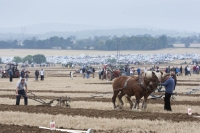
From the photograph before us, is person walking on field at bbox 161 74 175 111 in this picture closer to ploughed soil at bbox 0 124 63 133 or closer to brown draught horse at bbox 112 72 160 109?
brown draught horse at bbox 112 72 160 109

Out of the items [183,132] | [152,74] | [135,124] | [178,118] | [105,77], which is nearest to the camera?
[183,132]

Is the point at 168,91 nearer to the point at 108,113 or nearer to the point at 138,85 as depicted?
the point at 138,85

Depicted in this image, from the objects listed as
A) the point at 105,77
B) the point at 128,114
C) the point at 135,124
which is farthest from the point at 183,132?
the point at 105,77

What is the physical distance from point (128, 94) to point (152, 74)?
4.83 feet

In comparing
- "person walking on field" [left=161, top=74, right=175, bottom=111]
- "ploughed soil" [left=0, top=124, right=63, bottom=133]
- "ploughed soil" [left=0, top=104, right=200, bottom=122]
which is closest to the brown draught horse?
"person walking on field" [left=161, top=74, right=175, bottom=111]

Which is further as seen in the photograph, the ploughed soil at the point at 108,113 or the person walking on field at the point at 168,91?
the person walking on field at the point at 168,91

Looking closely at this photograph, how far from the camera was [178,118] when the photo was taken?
21609 millimetres

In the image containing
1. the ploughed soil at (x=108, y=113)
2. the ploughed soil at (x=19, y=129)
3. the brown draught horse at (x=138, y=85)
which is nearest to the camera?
the ploughed soil at (x=19, y=129)

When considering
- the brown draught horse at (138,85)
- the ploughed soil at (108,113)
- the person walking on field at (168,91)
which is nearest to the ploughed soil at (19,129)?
the ploughed soil at (108,113)

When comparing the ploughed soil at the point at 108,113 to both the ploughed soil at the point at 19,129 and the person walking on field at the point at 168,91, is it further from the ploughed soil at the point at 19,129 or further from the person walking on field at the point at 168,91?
the ploughed soil at the point at 19,129

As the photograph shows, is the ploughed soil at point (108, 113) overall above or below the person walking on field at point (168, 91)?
below

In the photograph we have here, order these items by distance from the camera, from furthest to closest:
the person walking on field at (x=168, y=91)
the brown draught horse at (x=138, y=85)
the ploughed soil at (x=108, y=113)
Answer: the person walking on field at (x=168, y=91) < the brown draught horse at (x=138, y=85) < the ploughed soil at (x=108, y=113)

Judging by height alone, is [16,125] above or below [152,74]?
below

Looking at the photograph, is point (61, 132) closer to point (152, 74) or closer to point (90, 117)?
point (90, 117)
